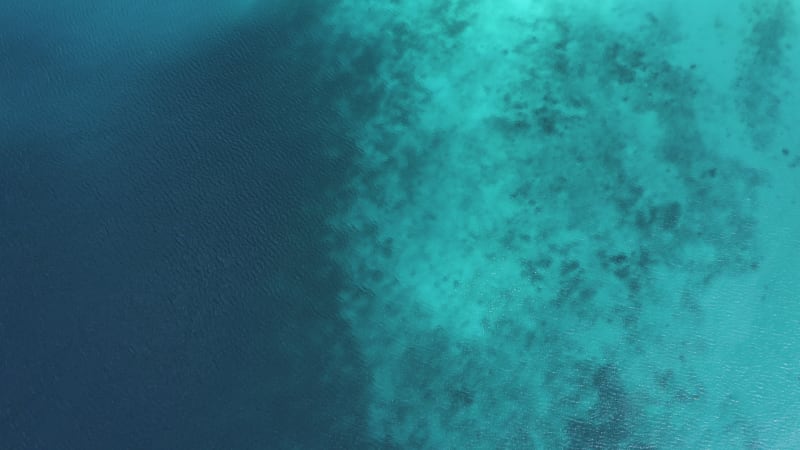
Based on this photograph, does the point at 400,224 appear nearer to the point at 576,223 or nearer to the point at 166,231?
the point at 576,223

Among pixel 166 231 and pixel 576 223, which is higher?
pixel 576 223

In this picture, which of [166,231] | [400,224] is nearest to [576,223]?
[400,224]

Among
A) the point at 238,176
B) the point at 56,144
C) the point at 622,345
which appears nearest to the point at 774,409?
the point at 622,345

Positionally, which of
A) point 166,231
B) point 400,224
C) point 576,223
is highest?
point 576,223

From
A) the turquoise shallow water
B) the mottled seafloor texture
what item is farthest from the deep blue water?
the turquoise shallow water

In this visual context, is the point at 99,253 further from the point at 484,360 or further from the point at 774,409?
the point at 774,409

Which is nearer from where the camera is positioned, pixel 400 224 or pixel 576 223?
pixel 576 223
